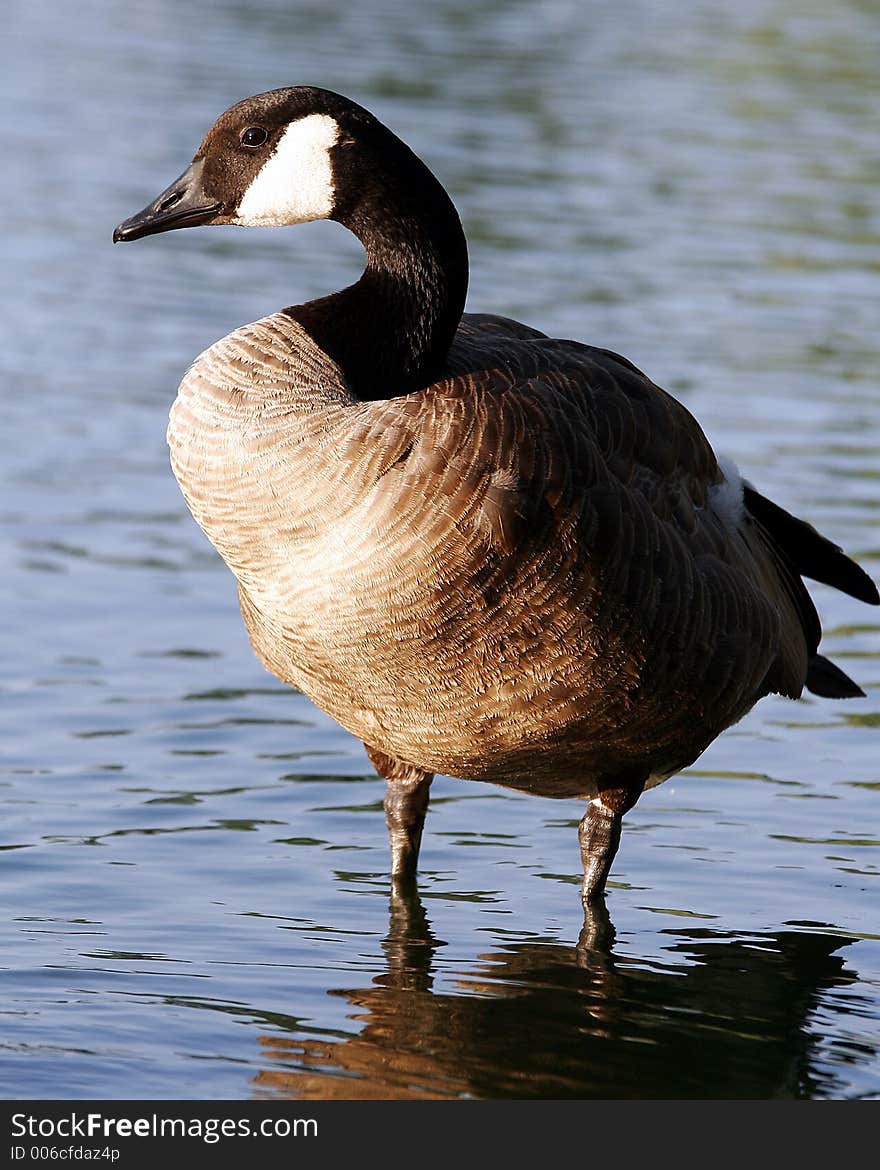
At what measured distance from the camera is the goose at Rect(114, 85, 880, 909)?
5.50m

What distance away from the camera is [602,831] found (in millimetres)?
6734

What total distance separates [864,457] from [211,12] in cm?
1968

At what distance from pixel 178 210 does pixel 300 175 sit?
18.6 inches

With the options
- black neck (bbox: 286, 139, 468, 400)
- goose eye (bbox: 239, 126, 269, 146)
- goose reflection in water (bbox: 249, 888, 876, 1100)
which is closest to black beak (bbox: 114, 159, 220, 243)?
goose eye (bbox: 239, 126, 269, 146)

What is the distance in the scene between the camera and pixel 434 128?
21.3m

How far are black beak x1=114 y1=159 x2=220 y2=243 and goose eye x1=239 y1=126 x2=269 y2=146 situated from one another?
0.63 feet

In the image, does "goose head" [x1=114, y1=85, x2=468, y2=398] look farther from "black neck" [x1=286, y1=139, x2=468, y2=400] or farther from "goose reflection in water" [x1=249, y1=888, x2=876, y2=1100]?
"goose reflection in water" [x1=249, y1=888, x2=876, y2=1100]

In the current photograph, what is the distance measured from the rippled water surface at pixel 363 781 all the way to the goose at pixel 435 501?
27.0 inches

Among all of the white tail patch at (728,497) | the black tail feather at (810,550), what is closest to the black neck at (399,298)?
the white tail patch at (728,497)

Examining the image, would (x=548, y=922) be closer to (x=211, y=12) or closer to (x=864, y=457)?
(x=864, y=457)

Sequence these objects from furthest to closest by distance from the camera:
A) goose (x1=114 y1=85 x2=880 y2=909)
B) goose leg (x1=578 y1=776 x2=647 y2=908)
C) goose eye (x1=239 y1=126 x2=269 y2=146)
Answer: goose leg (x1=578 y1=776 x2=647 y2=908) → goose eye (x1=239 y1=126 x2=269 y2=146) → goose (x1=114 y1=85 x2=880 y2=909)

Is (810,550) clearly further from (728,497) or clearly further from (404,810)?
(404,810)

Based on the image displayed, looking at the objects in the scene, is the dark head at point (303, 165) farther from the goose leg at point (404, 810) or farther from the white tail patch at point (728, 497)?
the goose leg at point (404, 810)
